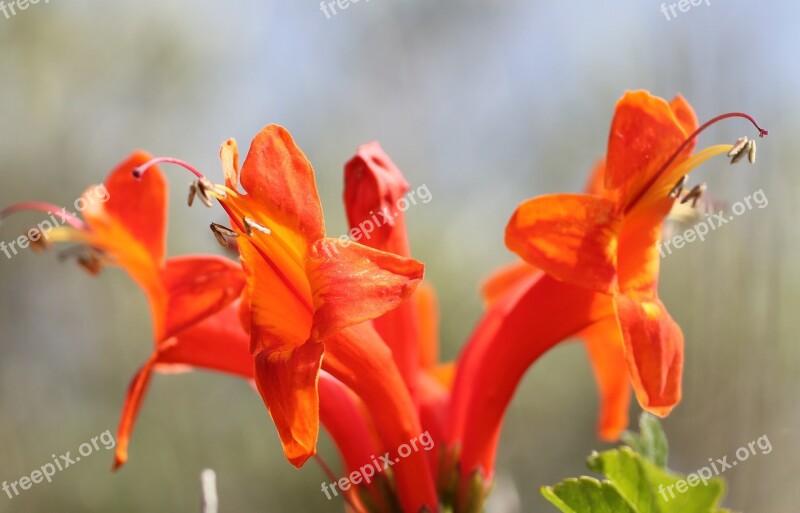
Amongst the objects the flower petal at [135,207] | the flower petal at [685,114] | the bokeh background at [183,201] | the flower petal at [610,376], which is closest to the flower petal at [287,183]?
the flower petal at [135,207]

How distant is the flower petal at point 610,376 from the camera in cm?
202

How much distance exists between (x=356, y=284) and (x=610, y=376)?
0.99 m

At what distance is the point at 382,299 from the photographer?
4.06 feet

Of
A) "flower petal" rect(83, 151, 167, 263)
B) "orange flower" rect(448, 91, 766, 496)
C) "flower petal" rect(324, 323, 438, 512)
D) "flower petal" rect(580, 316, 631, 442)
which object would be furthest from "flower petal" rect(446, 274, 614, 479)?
"flower petal" rect(83, 151, 167, 263)

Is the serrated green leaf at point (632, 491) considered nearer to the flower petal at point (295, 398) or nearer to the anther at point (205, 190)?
the flower petal at point (295, 398)

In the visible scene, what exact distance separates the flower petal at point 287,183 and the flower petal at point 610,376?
3.00 feet

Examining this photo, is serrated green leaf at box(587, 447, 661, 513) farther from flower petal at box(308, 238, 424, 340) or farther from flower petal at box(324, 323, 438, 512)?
flower petal at box(324, 323, 438, 512)

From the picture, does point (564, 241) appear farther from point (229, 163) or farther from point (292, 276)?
point (229, 163)

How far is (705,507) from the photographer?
113 centimetres

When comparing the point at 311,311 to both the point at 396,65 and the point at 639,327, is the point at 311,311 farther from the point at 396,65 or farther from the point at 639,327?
the point at 396,65

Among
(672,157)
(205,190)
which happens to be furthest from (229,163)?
(672,157)

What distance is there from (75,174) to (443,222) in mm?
3373

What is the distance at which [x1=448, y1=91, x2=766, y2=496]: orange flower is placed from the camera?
133cm

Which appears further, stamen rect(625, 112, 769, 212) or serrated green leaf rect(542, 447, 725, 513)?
stamen rect(625, 112, 769, 212)
